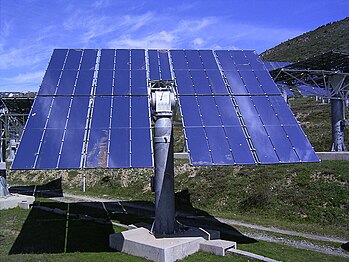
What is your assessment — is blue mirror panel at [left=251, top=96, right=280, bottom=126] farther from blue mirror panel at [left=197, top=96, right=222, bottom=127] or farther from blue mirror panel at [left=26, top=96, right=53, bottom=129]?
blue mirror panel at [left=26, top=96, right=53, bottom=129]

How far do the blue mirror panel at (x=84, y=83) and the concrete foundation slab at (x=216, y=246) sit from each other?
7.70 m

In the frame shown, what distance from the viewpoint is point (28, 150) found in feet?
44.8

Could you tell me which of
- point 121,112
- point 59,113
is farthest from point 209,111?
point 59,113

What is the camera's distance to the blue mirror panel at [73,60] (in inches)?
697

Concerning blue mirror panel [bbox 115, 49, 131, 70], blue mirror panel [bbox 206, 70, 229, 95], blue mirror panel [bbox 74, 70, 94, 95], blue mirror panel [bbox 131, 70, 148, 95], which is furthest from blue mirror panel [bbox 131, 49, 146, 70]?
blue mirror panel [bbox 206, 70, 229, 95]

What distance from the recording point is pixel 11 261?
48.5 feet

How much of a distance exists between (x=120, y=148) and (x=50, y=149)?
96.4 inches

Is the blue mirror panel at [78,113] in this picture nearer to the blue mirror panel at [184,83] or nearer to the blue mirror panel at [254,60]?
the blue mirror panel at [184,83]

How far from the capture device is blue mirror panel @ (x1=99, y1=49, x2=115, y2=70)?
18.0 metres

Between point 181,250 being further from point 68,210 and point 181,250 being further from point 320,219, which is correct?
point 68,210

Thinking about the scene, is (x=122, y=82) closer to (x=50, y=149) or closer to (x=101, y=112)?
(x=101, y=112)

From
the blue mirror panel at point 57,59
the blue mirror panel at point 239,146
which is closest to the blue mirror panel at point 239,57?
the blue mirror panel at point 239,146

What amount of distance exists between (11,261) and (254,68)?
1320cm

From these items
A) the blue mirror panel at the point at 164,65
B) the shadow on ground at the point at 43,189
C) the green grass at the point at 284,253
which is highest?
the shadow on ground at the point at 43,189
